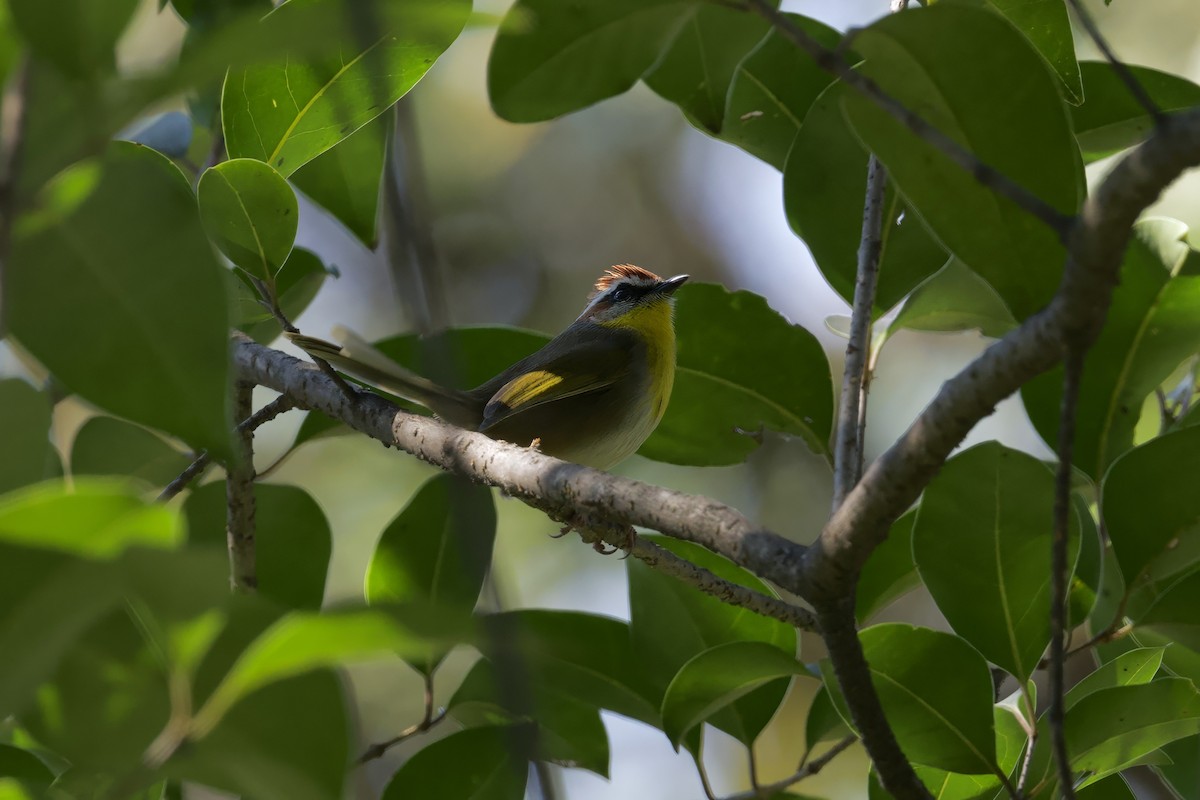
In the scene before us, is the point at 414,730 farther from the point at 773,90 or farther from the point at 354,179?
the point at 773,90

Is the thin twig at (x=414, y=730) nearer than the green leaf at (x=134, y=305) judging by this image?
No

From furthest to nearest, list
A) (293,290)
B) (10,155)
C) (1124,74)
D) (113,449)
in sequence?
1. (293,290)
2. (113,449)
3. (1124,74)
4. (10,155)

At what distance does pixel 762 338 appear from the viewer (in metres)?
2.40

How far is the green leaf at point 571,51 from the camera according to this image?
1.55 m

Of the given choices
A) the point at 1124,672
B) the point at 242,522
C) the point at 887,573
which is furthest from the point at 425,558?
the point at 1124,672

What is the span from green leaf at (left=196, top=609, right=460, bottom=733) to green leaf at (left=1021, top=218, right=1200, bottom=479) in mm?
1632

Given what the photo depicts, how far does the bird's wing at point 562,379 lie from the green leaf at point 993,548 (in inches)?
74.7

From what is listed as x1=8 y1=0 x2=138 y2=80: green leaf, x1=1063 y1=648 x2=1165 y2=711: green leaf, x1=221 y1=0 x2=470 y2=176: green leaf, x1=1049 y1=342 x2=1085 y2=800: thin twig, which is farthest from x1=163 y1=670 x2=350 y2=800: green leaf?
x1=1063 y1=648 x2=1165 y2=711: green leaf

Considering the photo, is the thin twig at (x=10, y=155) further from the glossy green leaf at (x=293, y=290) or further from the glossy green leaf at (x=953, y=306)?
the glossy green leaf at (x=953, y=306)

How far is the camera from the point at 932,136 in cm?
122

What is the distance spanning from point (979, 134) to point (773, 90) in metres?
1.05

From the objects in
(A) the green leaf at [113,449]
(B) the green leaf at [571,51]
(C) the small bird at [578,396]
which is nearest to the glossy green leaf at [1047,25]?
(B) the green leaf at [571,51]

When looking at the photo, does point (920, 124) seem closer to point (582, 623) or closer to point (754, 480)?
point (582, 623)

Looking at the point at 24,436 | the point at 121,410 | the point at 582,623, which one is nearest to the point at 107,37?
the point at 121,410
